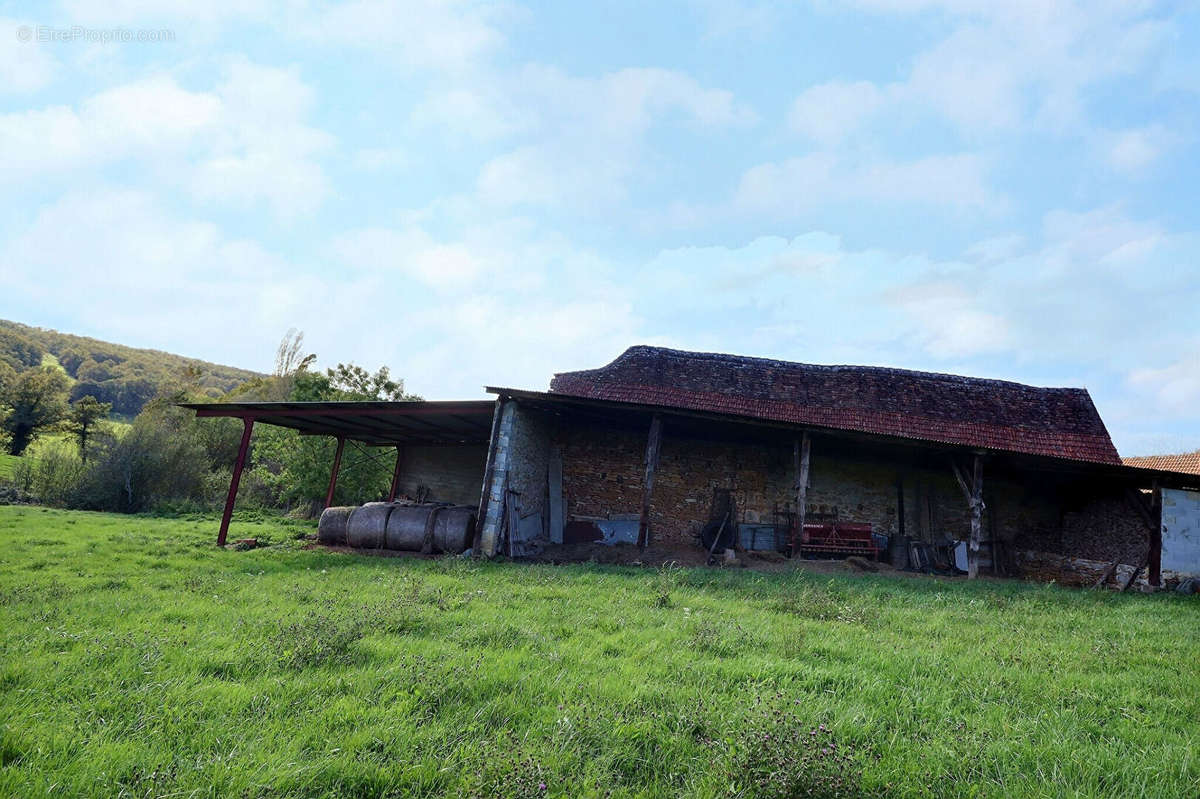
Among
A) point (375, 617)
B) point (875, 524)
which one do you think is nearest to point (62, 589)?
point (375, 617)

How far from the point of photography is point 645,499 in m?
12.3

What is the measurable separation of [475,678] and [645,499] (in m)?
8.93

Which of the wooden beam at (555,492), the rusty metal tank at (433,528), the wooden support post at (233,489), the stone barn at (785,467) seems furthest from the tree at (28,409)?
the wooden beam at (555,492)

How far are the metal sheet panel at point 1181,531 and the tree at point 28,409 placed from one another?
4506cm

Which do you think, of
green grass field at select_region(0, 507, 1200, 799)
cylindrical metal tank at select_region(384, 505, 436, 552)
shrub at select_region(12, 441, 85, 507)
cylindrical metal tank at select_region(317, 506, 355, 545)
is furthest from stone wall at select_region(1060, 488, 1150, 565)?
shrub at select_region(12, 441, 85, 507)

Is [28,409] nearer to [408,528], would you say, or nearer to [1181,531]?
[408,528]

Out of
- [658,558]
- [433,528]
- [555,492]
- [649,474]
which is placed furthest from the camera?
[555,492]

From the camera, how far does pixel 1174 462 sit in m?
28.3

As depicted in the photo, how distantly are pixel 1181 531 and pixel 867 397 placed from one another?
7.89 m

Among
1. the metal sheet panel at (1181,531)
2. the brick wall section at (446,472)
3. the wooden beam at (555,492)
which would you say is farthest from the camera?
the brick wall section at (446,472)

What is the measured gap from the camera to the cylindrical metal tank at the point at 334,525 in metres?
12.6

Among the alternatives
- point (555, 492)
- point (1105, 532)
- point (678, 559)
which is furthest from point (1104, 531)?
point (555, 492)

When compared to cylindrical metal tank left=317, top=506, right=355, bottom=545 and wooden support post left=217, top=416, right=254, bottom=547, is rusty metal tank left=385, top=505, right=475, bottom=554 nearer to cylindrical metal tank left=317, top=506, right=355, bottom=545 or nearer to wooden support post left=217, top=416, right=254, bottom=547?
cylindrical metal tank left=317, top=506, right=355, bottom=545

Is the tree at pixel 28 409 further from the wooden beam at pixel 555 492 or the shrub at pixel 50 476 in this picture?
the wooden beam at pixel 555 492
